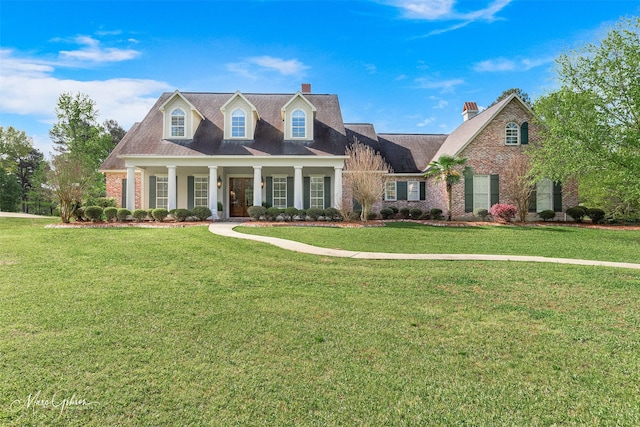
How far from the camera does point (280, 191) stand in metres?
20.6

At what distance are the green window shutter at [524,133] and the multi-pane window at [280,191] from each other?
1376 cm

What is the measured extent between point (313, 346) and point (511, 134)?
20.2 metres

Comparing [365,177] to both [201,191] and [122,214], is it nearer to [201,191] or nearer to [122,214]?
[201,191]

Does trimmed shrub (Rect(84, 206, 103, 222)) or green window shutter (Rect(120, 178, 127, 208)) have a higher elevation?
green window shutter (Rect(120, 178, 127, 208))

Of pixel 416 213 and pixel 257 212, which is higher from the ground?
pixel 257 212

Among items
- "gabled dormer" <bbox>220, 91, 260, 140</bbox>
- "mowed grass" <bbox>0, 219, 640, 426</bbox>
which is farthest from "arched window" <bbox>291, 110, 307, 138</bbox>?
"mowed grass" <bbox>0, 219, 640, 426</bbox>

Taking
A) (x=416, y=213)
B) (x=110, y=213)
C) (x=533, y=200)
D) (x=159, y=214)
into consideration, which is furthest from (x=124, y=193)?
(x=533, y=200)

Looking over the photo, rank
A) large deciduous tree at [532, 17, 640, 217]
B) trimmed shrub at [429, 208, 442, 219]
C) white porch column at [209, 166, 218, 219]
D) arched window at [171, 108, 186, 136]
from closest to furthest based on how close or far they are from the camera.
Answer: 1. large deciduous tree at [532, 17, 640, 217]
2. white porch column at [209, 166, 218, 219]
3. arched window at [171, 108, 186, 136]
4. trimmed shrub at [429, 208, 442, 219]

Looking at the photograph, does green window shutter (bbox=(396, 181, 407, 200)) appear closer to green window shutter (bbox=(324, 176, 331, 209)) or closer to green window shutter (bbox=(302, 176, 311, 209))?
green window shutter (bbox=(324, 176, 331, 209))

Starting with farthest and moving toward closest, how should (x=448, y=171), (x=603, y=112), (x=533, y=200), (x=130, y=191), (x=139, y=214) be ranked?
(x=533, y=200) → (x=130, y=191) → (x=448, y=171) → (x=139, y=214) → (x=603, y=112)

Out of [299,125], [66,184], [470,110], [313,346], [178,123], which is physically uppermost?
[470,110]

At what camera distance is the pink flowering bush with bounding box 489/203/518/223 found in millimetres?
17734

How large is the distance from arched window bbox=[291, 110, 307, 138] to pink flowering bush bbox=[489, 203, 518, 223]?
1095 centimetres

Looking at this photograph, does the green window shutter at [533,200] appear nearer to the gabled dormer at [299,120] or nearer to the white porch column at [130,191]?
the gabled dormer at [299,120]
